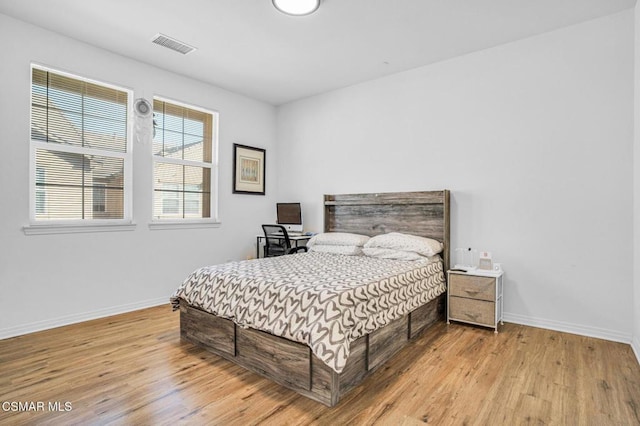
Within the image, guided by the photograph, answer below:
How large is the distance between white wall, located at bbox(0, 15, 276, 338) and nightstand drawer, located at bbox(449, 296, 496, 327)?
3073 millimetres

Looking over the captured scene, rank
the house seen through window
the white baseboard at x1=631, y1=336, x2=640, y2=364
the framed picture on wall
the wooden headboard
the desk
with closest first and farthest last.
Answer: the white baseboard at x1=631, y1=336, x2=640, y2=364 → the wooden headboard → the house seen through window → the desk → the framed picture on wall

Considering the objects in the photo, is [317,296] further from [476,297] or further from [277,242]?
[277,242]

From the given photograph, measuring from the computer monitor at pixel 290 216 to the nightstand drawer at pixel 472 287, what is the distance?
7.84ft

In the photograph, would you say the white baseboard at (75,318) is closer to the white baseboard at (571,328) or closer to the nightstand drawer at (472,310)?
the nightstand drawer at (472,310)

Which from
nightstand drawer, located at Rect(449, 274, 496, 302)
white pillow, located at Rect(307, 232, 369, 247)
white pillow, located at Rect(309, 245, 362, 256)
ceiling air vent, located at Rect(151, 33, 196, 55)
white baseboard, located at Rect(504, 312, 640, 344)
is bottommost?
white baseboard, located at Rect(504, 312, 640, 344)

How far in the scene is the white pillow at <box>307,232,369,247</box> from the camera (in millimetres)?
4070

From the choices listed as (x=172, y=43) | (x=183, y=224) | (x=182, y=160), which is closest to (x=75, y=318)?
(x=183, y=224)

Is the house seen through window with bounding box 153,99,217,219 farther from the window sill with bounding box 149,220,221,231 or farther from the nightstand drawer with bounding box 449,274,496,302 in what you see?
the nightstand drawer with bounding box 449,274,496,302

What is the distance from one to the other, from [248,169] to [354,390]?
3.79 meters

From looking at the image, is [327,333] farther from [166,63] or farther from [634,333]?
[166,63]

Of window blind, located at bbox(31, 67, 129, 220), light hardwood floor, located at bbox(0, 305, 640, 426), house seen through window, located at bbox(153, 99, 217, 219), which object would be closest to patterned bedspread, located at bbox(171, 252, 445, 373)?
light hardwood floor, located at bbox(0, 305, 640, 426)

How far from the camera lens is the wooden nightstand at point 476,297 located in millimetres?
3191

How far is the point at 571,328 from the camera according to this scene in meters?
3.14

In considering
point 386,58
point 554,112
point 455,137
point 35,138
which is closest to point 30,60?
point 35,138
